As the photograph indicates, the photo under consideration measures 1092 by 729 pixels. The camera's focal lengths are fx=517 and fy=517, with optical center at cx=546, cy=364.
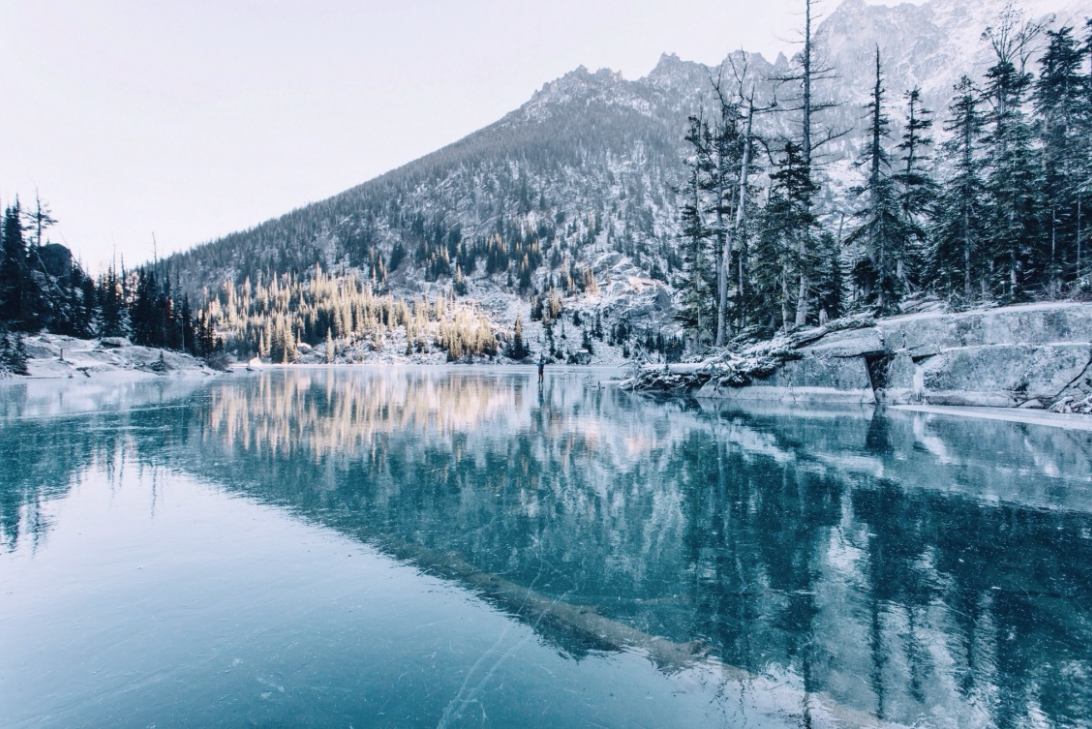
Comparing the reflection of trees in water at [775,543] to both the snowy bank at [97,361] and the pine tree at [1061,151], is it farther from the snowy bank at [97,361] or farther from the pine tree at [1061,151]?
the snowy bank at [97,361]

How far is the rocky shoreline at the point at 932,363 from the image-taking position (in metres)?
16.8

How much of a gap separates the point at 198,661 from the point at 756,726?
3869mm

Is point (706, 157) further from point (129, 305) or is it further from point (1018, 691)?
point (129, 305)

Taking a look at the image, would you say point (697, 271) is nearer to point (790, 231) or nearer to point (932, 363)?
point (790, 231)

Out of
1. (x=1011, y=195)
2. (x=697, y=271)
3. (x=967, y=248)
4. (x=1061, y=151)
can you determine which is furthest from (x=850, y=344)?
(x=1061, y=151)

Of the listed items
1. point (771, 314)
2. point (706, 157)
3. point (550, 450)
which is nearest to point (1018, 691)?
point (550, 450)

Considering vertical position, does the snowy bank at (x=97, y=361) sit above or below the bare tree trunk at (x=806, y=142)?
below

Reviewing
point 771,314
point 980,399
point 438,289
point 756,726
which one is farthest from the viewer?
point 438,289

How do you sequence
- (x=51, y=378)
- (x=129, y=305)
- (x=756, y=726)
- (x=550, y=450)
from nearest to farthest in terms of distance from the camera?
(x=756, y=726) → (x=550, y=450) → (x=51, y=378) → (x=129, y=305)

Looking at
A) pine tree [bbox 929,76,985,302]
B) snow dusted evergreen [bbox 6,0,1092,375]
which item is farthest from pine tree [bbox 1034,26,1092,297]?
pine tree [bbox 929,76,985,302]

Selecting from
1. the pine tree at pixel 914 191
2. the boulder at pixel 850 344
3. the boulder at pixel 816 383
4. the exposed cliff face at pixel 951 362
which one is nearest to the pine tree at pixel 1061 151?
the pine tree at pixel 914 191

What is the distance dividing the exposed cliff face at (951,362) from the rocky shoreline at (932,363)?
0.03 m

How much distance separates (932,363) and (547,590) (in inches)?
807

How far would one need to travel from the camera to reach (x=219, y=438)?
13.6 meters
